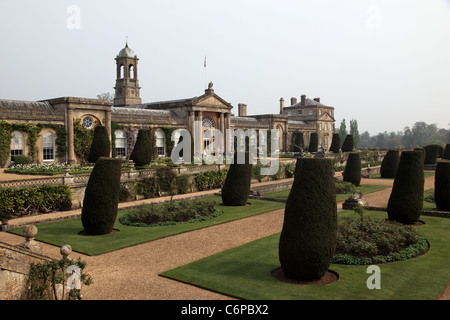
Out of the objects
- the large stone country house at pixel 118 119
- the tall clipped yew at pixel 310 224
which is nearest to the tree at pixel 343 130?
the large stone country house at pixel 118 119

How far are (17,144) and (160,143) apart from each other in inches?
560

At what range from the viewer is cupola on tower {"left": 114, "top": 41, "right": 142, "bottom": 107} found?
51.7 m

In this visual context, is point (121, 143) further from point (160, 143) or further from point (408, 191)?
point (408, 191)

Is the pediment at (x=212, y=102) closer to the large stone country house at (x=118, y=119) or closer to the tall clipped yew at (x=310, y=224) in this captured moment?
the large stone country house at (x=118, y=119)

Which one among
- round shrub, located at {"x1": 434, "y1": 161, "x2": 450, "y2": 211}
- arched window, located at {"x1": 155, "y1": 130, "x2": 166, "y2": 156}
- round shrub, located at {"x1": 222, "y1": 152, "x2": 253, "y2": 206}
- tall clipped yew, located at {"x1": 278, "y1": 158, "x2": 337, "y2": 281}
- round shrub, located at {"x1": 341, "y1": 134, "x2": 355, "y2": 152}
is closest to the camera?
tall clipped yew, located at {"x1": 278, "y1": 158, "x2": 337, "y2": 281}

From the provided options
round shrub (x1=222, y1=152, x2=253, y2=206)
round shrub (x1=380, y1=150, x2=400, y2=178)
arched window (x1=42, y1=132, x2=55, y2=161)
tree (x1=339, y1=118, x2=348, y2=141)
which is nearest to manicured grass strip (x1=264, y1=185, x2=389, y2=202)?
round shrub (x1=222, y1=152, x2=253, y2=206)

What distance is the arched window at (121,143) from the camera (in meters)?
36.1

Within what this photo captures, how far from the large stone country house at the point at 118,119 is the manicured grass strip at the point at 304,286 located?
720 inches

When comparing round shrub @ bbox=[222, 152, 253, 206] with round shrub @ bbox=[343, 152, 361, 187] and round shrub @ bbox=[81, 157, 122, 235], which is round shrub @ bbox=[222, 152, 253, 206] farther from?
round shrub @ bbox=[343, 152, 361, 187]

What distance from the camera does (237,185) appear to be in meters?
21.0

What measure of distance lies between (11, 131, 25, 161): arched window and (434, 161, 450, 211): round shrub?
27.3 metres

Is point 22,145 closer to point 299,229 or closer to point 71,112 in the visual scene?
point 71,112

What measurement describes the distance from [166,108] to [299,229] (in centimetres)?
3790

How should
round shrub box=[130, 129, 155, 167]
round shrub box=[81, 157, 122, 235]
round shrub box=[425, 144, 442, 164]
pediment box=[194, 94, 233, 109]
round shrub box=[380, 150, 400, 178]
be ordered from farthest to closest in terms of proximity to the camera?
round shrub box=[425, 144, 442, 164] < pediment box=[194, 94, 233, 109] < round shrub box=[380, 150, 400, 178] < round shrub box=[130, 129, 155, 167] < round shrub box=[81, 157, 122, 235]
